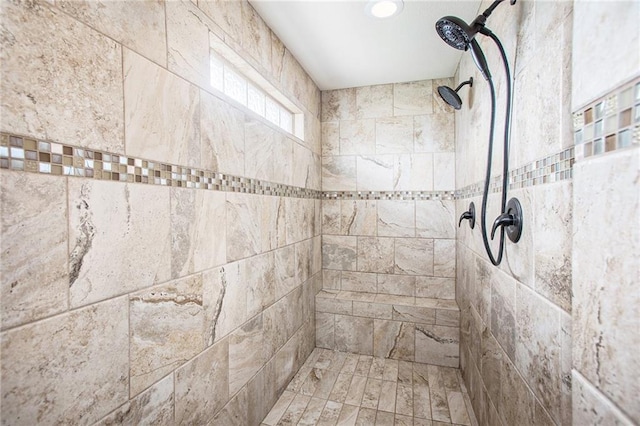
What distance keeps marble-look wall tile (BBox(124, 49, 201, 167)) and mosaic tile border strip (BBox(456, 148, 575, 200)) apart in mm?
1357

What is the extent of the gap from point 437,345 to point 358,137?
2152mm

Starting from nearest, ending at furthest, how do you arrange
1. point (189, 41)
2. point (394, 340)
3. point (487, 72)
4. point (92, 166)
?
point (92, 166) < point (189, 41) < point (487, 72) < point (394, 340)

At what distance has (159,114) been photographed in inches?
43.1

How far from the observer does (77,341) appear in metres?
0.82

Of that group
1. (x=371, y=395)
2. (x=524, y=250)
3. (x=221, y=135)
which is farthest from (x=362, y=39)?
(x=371, y=395)

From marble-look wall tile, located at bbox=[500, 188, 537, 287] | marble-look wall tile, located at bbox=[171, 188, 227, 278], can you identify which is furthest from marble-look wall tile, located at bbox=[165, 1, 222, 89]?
marble-look wall tile, located at bbox=[500, 188, 537, 287]

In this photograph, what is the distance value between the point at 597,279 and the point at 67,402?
136 centimetres

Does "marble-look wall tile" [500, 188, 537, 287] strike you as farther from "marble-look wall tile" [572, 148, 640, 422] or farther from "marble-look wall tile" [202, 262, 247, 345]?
"marble-look wall tile" [202, 262, 247, 345]

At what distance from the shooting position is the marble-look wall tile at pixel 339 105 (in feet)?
10.0

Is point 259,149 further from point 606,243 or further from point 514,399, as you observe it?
point 514,399

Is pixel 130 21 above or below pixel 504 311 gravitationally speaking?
above

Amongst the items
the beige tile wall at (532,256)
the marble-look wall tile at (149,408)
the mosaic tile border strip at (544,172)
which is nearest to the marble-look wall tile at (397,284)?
the beige tile wall at (532,256)

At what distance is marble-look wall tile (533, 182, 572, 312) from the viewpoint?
818mm

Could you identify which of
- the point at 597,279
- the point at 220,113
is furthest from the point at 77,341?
the point at 597,279
